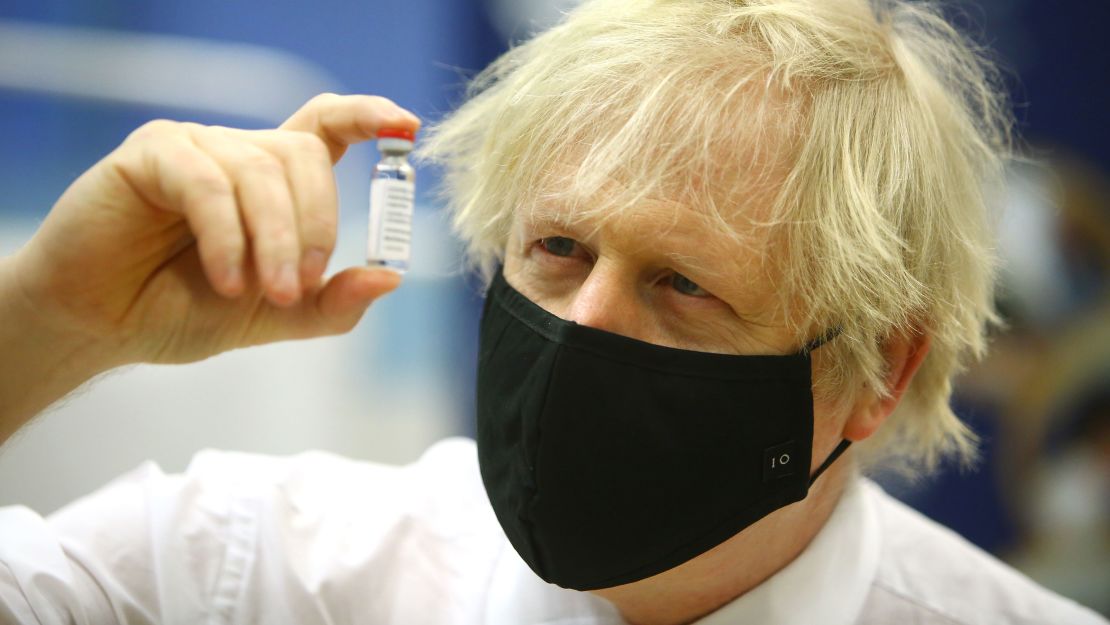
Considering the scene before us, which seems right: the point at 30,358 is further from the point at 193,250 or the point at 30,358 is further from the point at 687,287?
the point at 687,287

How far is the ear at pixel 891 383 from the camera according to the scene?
1527 mm

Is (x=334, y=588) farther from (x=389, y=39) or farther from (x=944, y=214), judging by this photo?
(x=389, y=39)

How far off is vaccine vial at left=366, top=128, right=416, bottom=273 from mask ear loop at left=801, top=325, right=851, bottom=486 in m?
0.62

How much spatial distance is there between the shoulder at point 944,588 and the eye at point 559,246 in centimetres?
80

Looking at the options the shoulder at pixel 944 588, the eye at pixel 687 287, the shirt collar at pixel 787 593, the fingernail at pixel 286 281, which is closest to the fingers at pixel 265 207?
the fingernail at pixel 286 281

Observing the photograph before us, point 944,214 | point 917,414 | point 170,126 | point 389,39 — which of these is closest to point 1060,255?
point 917,414

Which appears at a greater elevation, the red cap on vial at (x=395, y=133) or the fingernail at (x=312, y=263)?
the red cap on vial at (x=395, y=133)

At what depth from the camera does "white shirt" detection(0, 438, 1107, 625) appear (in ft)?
4.96

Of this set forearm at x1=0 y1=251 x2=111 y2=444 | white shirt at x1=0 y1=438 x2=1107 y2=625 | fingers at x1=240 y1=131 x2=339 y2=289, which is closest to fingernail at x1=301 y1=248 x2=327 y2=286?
fingers at x1=240 y1=131 x2=339 y2=289

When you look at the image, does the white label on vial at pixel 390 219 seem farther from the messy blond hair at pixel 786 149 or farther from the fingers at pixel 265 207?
the messy blond hair at pixel 786 149

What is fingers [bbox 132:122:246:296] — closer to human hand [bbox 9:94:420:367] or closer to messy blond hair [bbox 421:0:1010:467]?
human hand [bbox 9:94:420:367]

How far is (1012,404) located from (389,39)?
7.55ft

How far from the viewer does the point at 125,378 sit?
267 cm

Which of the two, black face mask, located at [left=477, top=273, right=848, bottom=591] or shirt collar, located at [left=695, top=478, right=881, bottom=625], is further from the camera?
shirt collar, located at [left=695, top=478, right=881, bottom=625]
